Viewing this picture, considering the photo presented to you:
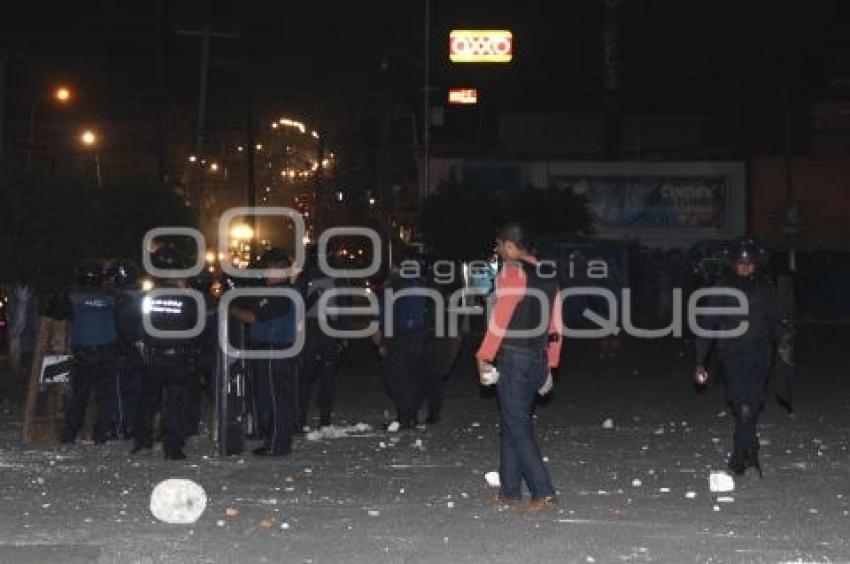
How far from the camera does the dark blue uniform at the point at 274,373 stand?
1224cm

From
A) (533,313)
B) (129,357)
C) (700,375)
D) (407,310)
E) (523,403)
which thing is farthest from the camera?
(407,310)

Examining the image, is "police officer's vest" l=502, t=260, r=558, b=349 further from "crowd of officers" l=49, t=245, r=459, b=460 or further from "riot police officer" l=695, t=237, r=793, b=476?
"crowd of officers" l=49, t=245, r=459, b=460

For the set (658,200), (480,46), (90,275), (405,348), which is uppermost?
(480,46)

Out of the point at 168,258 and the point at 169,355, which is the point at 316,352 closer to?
the point at 169,355

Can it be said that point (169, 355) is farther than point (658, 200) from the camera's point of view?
No

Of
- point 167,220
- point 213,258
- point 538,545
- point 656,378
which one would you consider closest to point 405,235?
point 213,258

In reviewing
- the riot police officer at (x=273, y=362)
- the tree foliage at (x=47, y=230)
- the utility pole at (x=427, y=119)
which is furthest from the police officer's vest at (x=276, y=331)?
the utility pole at (x=427, y=119)

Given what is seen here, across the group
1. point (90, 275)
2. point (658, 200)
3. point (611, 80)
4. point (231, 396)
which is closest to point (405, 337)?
point (231, 396)

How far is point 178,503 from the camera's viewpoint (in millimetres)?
9562

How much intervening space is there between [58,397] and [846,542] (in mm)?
7444

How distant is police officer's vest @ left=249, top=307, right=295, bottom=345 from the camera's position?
12.4m

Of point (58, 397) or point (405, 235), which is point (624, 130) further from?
point (58, 397)

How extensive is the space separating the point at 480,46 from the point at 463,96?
7.60ft

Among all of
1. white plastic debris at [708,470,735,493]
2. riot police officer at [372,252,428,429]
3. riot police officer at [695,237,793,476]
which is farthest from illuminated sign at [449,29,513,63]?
white plastic debris at [708,470,735,493]
